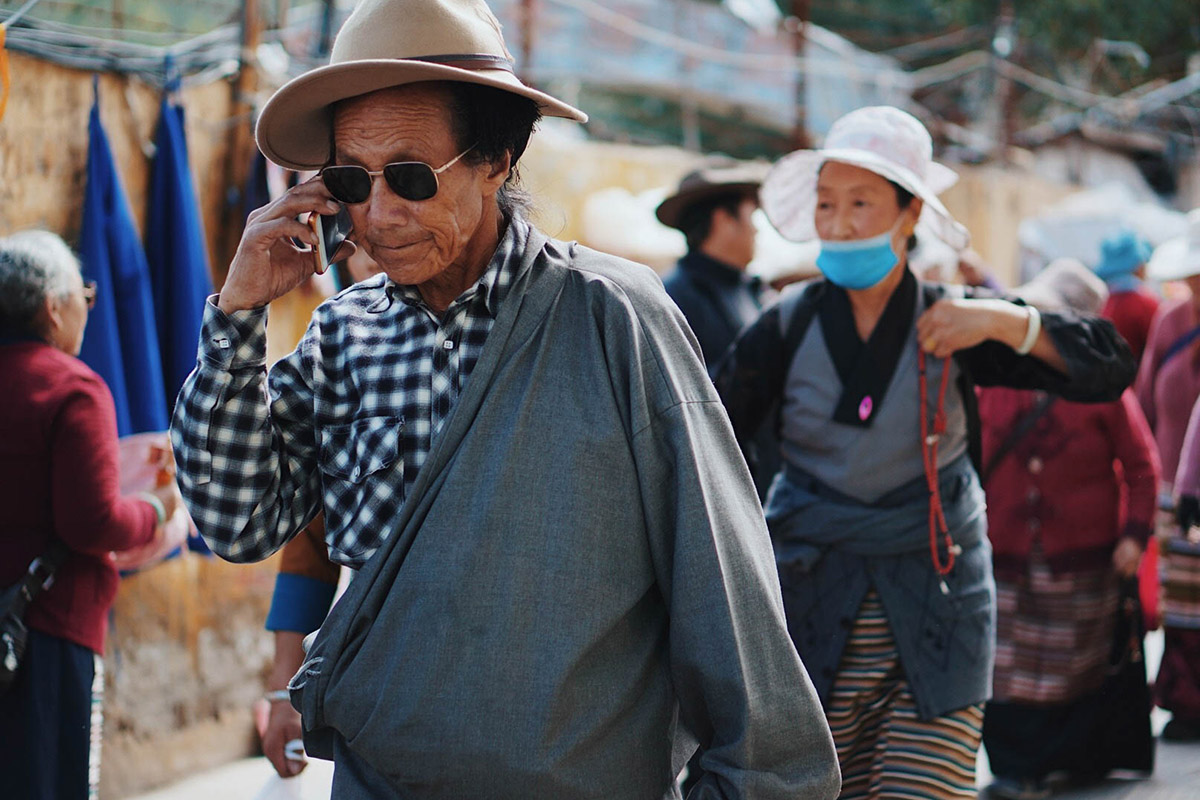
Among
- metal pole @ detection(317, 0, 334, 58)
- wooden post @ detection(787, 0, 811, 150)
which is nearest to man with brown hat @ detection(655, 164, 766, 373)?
metal pole @ detection(317, 0, 334, 58)

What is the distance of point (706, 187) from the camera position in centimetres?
583

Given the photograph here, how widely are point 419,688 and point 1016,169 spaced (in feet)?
42.7

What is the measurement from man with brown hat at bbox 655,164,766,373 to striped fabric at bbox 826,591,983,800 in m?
2.30

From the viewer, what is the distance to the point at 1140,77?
20.1 metres

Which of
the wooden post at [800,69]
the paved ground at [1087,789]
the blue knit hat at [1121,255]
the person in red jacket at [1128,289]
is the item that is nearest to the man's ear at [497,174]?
the paved ground at [1087,789]

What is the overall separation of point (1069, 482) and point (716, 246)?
175 centimetres

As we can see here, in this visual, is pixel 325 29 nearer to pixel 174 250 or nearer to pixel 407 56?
pixel 174 250

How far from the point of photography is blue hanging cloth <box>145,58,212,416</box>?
5.00 meters

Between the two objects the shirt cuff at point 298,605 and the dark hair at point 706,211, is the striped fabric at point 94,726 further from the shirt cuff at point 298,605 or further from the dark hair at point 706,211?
the dark hair at point 706,211

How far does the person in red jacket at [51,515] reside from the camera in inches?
136

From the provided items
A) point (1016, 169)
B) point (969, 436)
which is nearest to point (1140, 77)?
point (1016, 169)

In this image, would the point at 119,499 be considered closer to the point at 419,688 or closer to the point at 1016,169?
the point at 419,688

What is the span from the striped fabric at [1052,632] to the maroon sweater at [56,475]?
3.52 m

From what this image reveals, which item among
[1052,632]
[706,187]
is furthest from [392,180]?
[1052,632]
